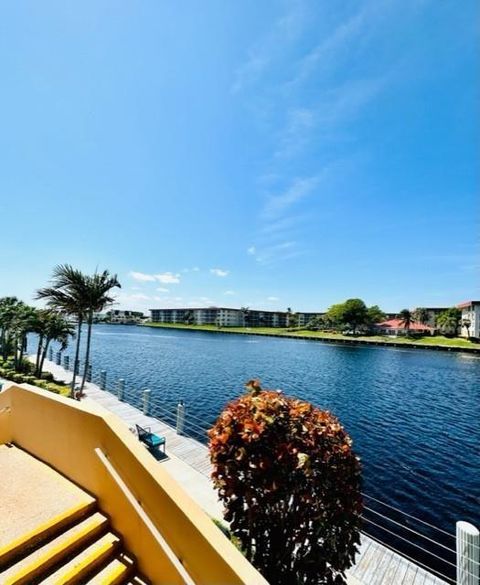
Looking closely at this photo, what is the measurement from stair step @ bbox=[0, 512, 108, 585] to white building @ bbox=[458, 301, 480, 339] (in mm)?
97329

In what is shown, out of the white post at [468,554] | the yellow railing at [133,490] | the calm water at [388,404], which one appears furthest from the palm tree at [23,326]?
the white post at [468,554]

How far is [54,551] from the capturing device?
311cm

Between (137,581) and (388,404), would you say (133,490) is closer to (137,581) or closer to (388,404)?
(137,581)

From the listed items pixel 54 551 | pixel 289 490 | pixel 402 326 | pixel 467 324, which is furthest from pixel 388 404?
pixel 402 326

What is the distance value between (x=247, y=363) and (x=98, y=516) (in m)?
40.0

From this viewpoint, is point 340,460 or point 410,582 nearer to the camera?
point 340,460

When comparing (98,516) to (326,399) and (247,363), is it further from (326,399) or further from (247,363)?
(247,363)

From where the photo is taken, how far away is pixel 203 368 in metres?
36.6

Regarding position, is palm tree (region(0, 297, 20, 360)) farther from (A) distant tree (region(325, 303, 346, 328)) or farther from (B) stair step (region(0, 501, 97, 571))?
(A) distant tree (region(325, 303, 346, 328))

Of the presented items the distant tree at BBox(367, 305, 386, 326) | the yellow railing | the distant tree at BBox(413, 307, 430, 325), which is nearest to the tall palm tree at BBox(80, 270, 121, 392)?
the yellow railing

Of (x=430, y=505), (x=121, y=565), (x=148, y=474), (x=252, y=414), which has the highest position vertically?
(x=252, y=414)

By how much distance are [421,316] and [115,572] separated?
418ft

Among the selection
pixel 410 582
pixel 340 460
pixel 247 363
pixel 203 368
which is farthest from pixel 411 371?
pixel 340 460

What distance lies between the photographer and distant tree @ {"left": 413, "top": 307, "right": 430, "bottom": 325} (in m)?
111
